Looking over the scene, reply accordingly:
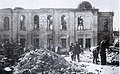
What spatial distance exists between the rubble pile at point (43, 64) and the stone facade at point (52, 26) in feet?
0.24

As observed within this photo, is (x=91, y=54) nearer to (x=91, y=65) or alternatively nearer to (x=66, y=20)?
(x=91, y=65)

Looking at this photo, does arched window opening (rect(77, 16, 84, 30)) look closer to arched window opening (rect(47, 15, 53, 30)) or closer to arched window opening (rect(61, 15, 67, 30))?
arched window opening (rect(61, 15, 67, 30))

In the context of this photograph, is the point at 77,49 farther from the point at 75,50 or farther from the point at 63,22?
the point at 63,22

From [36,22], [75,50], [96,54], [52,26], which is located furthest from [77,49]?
[36,22]

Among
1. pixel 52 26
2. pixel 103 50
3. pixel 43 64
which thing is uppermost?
pixel 52 26

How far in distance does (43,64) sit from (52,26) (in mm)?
314

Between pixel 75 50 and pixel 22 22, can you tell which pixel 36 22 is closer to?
pixel 22 22

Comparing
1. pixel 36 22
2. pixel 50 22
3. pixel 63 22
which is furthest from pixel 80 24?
pixel 36 22

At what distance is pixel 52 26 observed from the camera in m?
1.71

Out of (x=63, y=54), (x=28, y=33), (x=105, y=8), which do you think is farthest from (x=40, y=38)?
(x=105, y=8)

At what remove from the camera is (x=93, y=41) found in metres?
1.70

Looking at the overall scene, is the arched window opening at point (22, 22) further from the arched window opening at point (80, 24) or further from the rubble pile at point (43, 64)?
the arched window opening at point (80, 24)

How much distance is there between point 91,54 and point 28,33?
1.77 feet

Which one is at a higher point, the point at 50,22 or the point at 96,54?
the point at 50,22
